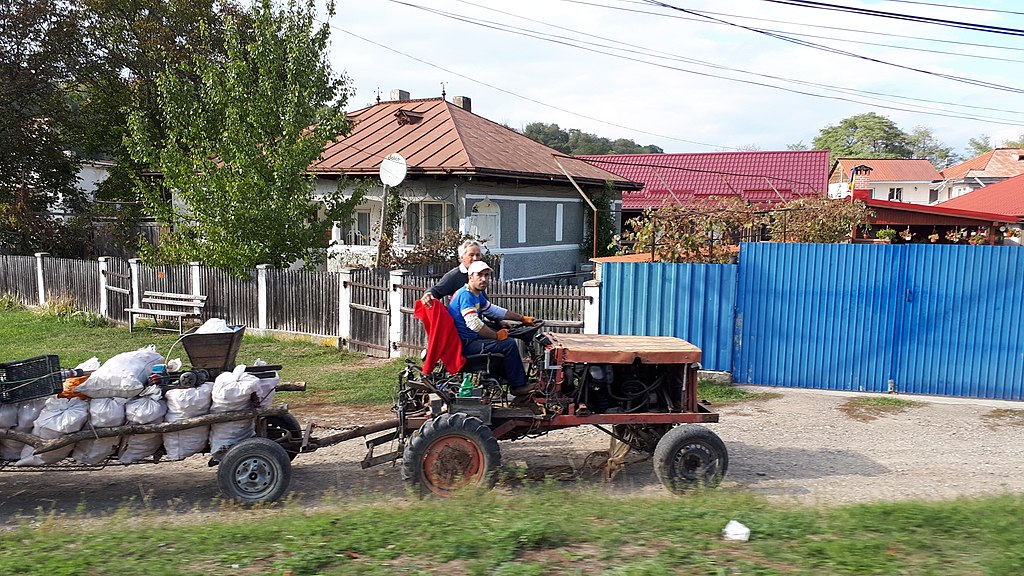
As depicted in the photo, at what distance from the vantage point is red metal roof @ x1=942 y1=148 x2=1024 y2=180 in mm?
57281

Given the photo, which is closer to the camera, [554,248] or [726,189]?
[554,248]

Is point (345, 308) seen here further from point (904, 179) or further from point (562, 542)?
point (904, 179)

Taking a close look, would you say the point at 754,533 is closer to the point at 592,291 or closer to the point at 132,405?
the point at 132,405

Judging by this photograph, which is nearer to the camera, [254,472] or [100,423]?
[100,423]

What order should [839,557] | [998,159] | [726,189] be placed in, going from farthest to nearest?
1. [998,159]
2. [726,189]
3. [839,557]

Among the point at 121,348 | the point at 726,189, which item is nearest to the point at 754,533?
the point at 121,348

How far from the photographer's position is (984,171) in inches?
2270

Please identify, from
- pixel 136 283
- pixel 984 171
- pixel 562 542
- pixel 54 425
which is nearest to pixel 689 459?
pixel 562 542

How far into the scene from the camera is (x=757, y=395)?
35.1 ft

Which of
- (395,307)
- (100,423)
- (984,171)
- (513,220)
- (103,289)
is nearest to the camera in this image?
(100,423)

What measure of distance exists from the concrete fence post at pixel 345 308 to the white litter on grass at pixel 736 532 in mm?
10080

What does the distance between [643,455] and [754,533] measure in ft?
10.2

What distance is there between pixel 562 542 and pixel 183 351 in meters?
11.2

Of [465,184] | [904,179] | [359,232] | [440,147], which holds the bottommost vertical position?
[359,232]
